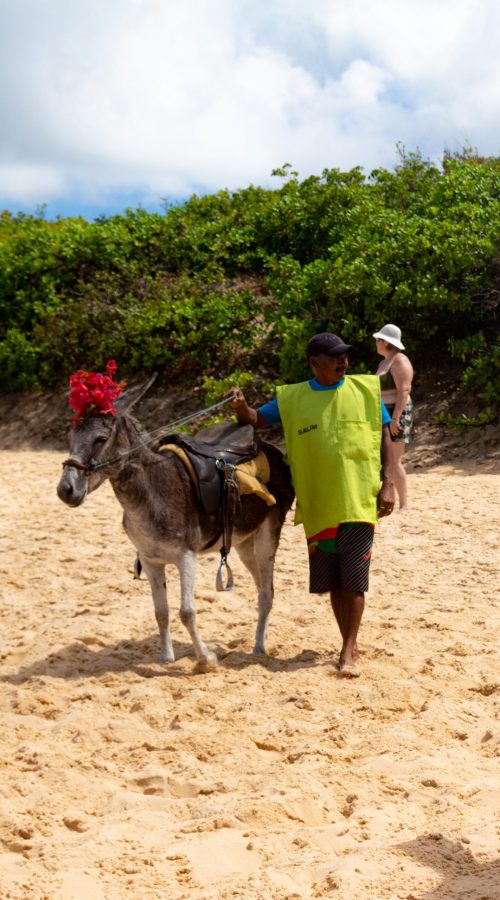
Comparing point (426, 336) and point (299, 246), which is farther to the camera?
point (299, 246)

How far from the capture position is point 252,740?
525cm

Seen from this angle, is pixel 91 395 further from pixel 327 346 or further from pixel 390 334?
pixel 390 334

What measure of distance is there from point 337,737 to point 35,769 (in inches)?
59.1

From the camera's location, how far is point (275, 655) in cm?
663

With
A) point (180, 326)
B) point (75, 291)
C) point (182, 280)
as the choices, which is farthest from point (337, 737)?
point (75, 291)

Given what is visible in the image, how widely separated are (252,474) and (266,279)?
8391 mm

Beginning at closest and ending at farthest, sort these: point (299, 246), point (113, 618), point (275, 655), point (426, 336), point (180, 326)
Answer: point (275, 655) < point (113, 618) < point (426, 336) < point (180, 326) < point (299, 246)

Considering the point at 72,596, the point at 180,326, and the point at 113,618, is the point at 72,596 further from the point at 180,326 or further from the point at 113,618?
the point at 180,326

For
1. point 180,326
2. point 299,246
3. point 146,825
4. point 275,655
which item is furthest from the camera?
point 299,246

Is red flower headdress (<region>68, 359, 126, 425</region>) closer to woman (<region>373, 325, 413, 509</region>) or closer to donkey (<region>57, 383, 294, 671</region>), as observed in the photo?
donkey (<region>57, 383, 294, 671</region>)

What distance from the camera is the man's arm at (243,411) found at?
604 centimetres

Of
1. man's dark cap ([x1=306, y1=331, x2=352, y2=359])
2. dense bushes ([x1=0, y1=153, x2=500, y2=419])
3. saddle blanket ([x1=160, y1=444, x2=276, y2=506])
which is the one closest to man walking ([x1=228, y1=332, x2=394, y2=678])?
man's dark cap ([x1=306, y1=331, x2=352, y2=359])

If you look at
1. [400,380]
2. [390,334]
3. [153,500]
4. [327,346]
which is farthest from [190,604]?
[390,334]

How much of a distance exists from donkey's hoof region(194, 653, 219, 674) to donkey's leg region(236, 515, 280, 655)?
0.44m
